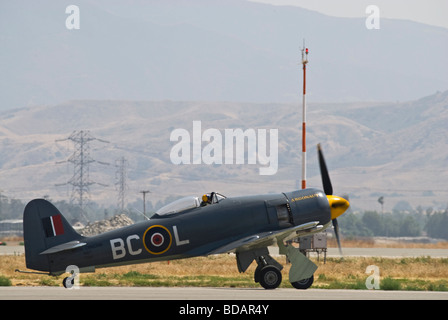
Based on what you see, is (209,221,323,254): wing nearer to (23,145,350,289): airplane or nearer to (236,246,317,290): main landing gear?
(23,145,350,289): airplane

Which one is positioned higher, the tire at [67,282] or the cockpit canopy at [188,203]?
the cockpit canopy at [188,203]

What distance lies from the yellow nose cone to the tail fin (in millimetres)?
6826

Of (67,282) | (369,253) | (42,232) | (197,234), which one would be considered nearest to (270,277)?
(197,234)

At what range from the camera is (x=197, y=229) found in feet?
73.7

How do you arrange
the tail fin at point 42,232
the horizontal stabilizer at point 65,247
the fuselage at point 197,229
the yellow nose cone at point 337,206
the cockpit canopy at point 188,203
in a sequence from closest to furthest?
the horizontal stabilizer at point 65,247, the tail fin at point 42,232, the fuselage at point 197,229, the cockpit canopy at point 188,203, the yellow nose cone at point 337,206

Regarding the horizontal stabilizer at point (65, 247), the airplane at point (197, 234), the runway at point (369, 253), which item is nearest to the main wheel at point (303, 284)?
the airplane at point (197, 234)

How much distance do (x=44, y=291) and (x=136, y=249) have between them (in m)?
2.59

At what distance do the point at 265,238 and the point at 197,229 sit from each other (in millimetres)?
1769

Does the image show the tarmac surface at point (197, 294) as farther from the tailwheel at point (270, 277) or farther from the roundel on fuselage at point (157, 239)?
the roundel on fuselage at point (157, 239)

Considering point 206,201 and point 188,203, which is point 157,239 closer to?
point 188,203

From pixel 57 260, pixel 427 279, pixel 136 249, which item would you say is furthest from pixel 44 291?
pixel 427 279

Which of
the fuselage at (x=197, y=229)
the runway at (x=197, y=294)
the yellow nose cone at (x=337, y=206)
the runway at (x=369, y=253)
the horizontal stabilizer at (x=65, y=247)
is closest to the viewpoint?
the runway at (x=197, y=294)

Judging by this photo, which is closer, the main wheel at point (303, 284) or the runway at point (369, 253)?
the main wheel at point (303, 284)

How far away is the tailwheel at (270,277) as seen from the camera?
22.9 m
